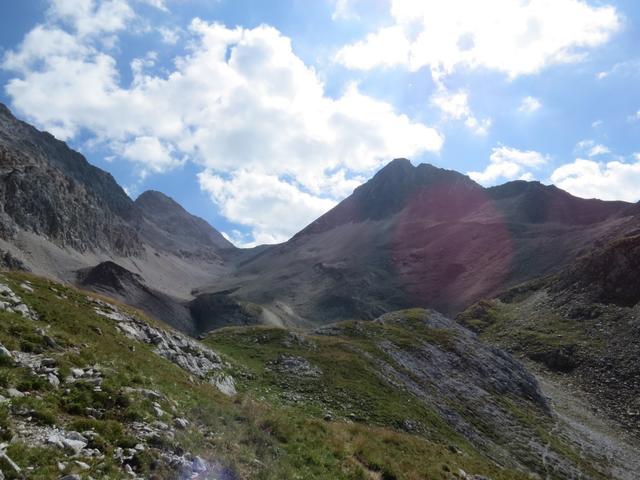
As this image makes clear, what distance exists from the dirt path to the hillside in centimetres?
50

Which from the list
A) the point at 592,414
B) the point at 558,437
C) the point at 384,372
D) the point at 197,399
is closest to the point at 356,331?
the point at 384,372

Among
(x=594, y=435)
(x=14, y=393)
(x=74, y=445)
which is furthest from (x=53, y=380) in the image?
(x=594, y=435)

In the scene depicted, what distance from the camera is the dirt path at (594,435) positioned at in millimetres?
48531

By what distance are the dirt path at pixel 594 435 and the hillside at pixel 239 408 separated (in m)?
0.50

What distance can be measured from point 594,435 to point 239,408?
53701mm

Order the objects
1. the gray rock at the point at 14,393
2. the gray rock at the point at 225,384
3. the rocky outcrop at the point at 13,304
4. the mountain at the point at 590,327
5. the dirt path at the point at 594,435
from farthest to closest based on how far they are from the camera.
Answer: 1. the mountain at the point at 590,327
2. the dirt path at the point at 594,435
3. the gray rock at the point at 225,384
4. the rocky outcrop at the point at 13,304
5. the gray rock at the point at 14,393

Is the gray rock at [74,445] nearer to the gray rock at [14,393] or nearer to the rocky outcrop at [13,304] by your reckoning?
the gray rock at [14,393]

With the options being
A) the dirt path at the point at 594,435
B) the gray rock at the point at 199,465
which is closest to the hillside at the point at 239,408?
the gray rock at the point at 199,465

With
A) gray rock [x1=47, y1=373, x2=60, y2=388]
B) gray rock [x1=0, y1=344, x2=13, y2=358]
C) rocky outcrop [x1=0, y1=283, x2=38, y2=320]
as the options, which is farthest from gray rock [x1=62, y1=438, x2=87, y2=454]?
rocky outcrop [x1=0, y1=283, x2=38, y2=320]

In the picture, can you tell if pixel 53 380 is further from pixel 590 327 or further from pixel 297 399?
pixel 590 327

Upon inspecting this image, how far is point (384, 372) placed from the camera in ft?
162

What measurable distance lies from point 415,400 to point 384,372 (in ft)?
18.8

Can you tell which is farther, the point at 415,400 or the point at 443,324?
the point at 443,324

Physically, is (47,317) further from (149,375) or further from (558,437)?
(558,437)
